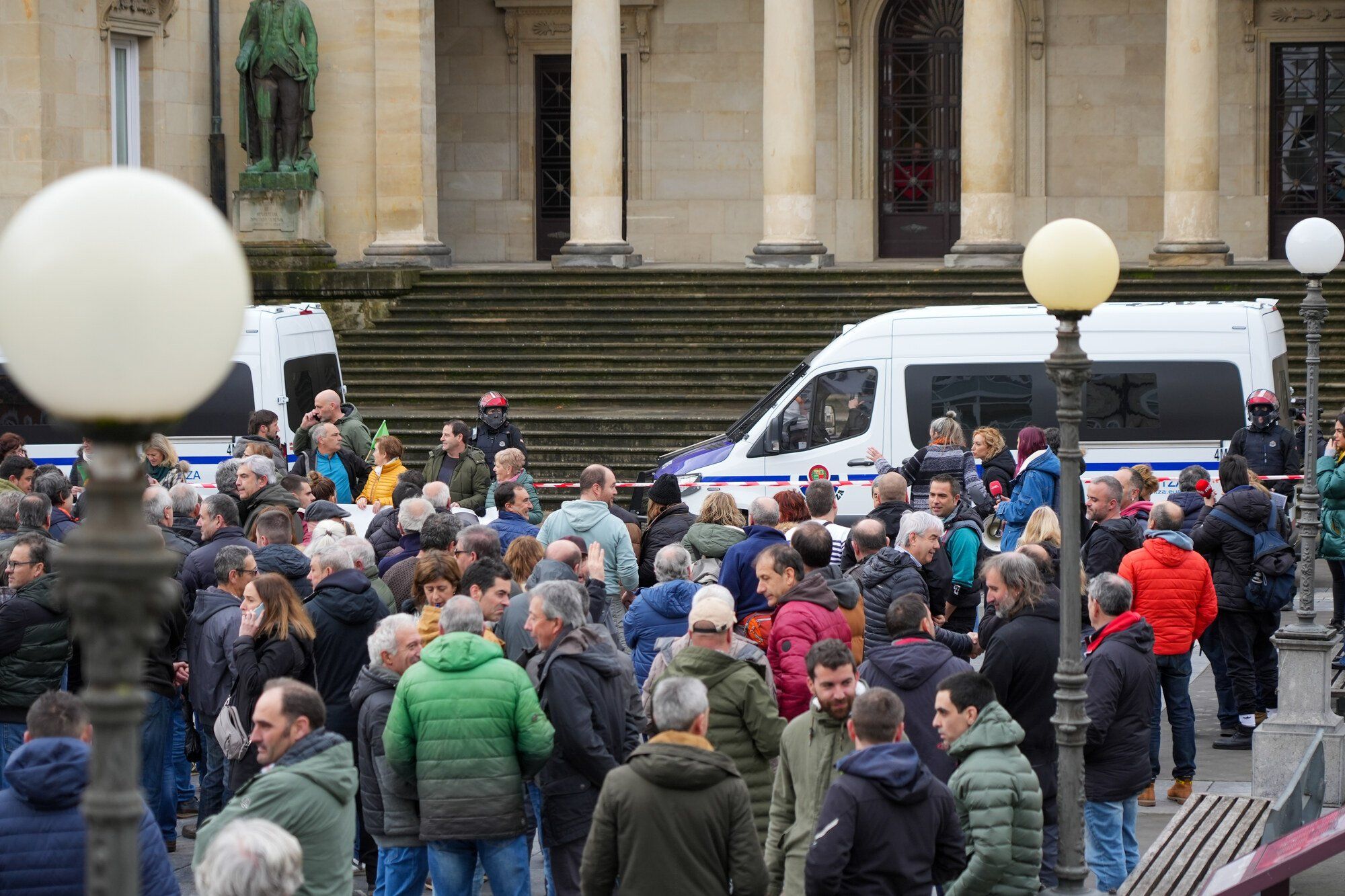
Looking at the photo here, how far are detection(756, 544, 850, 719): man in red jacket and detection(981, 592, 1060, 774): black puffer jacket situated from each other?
70 centimetres

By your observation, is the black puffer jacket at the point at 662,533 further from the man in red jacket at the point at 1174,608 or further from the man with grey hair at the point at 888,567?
the man in red jacket at the point at 1174,608

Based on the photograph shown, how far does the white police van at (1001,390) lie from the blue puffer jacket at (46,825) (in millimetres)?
10474

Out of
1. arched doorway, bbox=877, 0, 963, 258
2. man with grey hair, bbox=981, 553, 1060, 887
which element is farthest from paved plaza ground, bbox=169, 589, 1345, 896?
arched doorway, bbox=877, 0, 963, 258

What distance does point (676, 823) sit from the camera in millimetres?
5961

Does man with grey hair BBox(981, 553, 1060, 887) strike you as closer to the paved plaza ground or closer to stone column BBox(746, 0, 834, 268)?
the paved plaza ground

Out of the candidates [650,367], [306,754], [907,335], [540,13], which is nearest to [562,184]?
[540,13]

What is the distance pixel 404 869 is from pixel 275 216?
19.0 m

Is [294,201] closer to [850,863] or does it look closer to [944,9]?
[944,9]

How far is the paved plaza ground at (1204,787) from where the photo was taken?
9188 millimetres

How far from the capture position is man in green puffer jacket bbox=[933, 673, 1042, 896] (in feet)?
20.7

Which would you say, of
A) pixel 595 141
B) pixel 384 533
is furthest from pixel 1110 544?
pixel 595 141

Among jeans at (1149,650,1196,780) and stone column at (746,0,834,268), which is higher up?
stone column at (746,0,834,268)

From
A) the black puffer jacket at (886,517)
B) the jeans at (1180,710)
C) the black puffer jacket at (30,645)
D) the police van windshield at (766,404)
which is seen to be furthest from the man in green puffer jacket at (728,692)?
the police van windshield at (766,404)

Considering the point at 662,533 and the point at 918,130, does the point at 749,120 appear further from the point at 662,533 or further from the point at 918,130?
the point at 662,533
